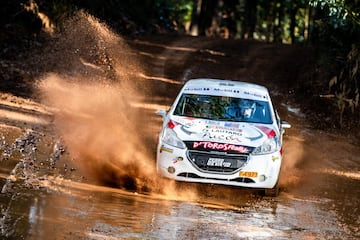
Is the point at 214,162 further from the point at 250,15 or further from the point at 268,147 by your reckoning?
the point at 250,15

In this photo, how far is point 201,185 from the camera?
10.3m

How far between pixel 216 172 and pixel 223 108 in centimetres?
156

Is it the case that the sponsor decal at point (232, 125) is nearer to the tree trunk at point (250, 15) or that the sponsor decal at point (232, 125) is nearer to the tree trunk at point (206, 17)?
the tree trunk at point (206, 17)

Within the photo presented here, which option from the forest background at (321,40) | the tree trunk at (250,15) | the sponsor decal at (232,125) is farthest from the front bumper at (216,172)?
the tree trunk at (250,15)

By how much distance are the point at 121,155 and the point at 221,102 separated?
189cm

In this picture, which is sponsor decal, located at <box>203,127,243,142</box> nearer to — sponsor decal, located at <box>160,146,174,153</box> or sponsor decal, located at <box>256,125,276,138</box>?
sponsor decal, located at <box>256,125,276,138</box>

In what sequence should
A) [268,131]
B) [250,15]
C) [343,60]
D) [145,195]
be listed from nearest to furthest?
[145,195] → [268,131] → [343,60] → [250,15]

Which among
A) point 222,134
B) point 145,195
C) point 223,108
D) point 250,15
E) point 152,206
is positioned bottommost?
point 250,15

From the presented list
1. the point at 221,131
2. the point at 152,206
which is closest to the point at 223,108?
the point at 221,131

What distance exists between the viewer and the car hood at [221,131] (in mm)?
9633

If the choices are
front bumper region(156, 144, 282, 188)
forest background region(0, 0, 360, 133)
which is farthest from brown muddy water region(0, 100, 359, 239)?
forest background region(0, 0, 360, 133)

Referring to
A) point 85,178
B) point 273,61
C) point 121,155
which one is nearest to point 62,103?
point 121,155

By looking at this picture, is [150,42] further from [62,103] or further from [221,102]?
[221,102]

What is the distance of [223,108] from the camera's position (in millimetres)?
10719
